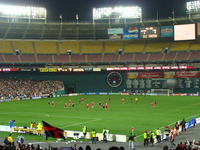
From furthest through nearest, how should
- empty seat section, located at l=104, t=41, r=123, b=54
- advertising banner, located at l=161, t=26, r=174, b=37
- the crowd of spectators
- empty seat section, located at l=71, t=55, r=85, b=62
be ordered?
1. empty seat section, located at l=104, t=41, r=123, b=54
2. empty seat section, located at l=71, t=55, r=85, b=62
3. advertising banner, located at l=161, t=26, r=174, b=37
4. the crowd of spectators

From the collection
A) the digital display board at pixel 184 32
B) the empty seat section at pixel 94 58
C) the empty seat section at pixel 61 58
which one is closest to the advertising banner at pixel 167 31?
the digital display board at pixel 184 32

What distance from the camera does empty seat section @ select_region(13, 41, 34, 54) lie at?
73125 mm

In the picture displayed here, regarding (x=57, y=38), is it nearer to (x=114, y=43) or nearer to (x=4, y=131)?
(x=114, y=43)

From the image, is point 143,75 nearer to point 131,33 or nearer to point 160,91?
point 160,91

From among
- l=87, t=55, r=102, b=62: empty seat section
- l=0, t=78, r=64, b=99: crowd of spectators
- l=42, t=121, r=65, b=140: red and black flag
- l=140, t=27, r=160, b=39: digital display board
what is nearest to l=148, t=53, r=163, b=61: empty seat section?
l=140, t=27, r=160, b=39: digital display board

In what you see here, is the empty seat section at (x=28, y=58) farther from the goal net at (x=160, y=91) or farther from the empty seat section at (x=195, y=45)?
the empty seat section at (x=195, y=45)

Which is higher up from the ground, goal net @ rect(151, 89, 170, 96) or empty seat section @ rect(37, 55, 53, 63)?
empty seat section @ rect(37, 55, 53, 63)

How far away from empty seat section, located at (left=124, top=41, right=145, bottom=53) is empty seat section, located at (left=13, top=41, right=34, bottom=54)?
32.0 m

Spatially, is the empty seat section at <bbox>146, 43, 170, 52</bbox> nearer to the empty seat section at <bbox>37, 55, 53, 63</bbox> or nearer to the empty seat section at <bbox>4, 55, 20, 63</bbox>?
the empty seat section at <bbox>37, 55, 53, 63</bbox>

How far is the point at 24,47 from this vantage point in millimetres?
74062

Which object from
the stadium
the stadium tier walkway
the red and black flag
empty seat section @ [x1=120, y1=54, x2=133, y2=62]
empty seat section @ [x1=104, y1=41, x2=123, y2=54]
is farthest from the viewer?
empty seat section @ [x1=104, y1=41, x2=123, y2=54]

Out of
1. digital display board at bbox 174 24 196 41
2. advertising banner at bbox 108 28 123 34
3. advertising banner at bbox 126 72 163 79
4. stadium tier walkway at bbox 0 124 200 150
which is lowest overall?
stadium tier walkway at bbox 0 124 200 150

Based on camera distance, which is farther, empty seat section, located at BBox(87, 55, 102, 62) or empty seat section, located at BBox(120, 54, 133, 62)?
empty seat section, located at BBox(87, 55, 102, 62)

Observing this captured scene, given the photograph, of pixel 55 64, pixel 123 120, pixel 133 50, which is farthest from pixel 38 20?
pixel 123 120
